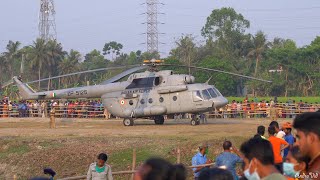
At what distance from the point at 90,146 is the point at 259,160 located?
19113mm

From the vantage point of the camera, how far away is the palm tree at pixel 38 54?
8875cm

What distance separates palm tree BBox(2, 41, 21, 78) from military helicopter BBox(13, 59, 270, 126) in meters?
72.2

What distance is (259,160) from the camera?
226 inches

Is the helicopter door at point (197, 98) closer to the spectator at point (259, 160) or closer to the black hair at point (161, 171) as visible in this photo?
the spectator at point (259, 160)

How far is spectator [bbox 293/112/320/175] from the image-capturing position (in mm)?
5809

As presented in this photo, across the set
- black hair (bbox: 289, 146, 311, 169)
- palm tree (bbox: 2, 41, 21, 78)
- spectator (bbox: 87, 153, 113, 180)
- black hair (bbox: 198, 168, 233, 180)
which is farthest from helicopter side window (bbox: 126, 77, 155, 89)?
palm tree (bbox: 2, 41, 21, 78)

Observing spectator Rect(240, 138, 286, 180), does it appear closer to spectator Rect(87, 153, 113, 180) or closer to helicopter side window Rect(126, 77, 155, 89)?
spectator Rect(87, 153, 113, 180)

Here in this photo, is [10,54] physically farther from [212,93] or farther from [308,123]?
[308,123]

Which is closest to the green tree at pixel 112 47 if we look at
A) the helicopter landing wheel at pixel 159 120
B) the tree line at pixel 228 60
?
the tree line at pixel 228 60

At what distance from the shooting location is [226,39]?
96000mm

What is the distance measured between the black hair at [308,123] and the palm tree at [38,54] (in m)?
84.1

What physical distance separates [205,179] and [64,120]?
115ft

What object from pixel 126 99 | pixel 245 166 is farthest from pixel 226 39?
pixel 245 166

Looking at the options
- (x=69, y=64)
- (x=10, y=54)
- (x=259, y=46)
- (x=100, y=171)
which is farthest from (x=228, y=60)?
(x=100, y=171)
